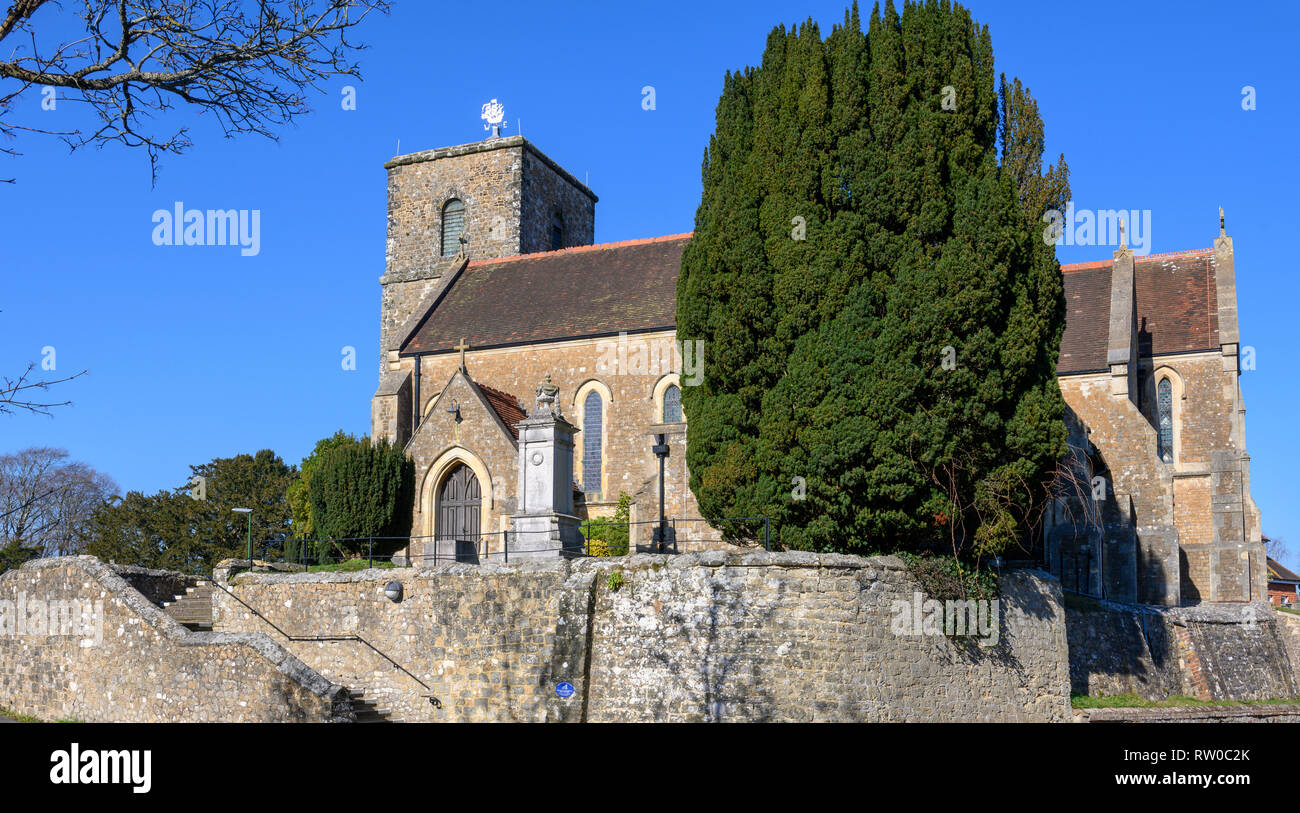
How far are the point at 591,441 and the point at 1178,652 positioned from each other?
14775mm

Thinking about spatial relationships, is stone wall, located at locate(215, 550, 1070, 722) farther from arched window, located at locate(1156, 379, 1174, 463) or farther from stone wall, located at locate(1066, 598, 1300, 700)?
arched window, located at locate(1156, 379, 1174, 463)

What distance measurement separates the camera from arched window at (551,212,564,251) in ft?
140

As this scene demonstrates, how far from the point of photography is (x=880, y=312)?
17609 millimetres

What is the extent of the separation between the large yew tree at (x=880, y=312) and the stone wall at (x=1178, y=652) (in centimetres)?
597

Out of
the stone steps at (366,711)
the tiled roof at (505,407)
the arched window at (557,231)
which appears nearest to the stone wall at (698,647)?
the stone steps at (366,711)

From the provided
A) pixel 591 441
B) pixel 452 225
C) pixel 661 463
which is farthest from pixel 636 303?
pixel 452 225

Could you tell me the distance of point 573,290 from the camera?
32875mm

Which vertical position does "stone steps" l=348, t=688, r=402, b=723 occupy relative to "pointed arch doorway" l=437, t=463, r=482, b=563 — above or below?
below

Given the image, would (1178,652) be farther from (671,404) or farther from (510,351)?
(510,351)

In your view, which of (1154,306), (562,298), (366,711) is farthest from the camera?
(1154,306)

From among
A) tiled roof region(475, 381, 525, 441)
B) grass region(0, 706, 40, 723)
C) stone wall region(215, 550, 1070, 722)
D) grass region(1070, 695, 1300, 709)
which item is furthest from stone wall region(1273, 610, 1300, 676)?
grass region(0, 706, 40, 723)

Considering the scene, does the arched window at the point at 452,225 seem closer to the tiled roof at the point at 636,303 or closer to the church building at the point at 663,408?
the church building at the point at 663,408

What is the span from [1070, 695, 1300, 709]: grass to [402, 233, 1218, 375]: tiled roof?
29.1 ft
